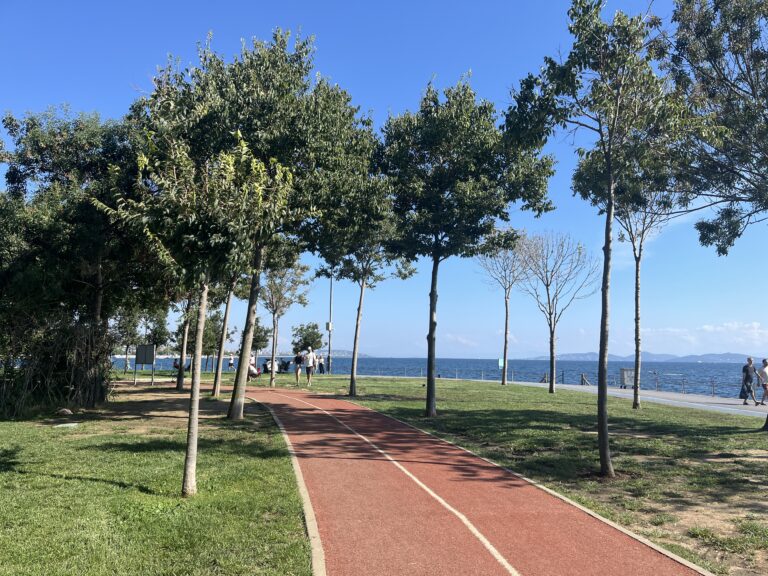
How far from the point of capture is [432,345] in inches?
696

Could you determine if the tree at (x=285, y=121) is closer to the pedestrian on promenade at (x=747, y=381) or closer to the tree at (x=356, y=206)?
the tree at (x=356, y=206)

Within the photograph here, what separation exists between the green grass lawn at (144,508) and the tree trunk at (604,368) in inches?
225

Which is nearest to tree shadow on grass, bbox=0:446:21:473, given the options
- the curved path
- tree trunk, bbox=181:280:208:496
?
tree trunk, bbox=181:280:208:496

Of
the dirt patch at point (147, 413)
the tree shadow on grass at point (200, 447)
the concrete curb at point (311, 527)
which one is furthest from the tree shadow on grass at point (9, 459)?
the concrete curb at point (311, 527)

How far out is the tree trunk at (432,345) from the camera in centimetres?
1703

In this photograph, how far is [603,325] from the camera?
33.7 feet

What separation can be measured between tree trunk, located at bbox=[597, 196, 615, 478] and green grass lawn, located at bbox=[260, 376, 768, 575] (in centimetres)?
38

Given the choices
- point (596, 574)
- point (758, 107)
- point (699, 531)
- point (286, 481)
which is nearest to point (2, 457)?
point (286, 481)

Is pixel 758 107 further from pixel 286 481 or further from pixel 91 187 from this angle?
pixel 91 187

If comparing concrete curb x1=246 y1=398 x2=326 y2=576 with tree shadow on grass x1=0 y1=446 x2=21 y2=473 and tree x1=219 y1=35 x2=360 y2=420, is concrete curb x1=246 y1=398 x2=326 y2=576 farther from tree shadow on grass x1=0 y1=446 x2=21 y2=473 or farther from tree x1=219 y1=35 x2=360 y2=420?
tree x1=219 y1=35 x2=360 y2=420

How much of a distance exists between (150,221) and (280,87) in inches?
312

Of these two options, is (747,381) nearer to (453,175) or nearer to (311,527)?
(453,175)

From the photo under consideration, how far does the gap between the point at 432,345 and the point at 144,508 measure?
11.9m

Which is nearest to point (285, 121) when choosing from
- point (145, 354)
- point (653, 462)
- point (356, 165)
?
point (356, 165)
